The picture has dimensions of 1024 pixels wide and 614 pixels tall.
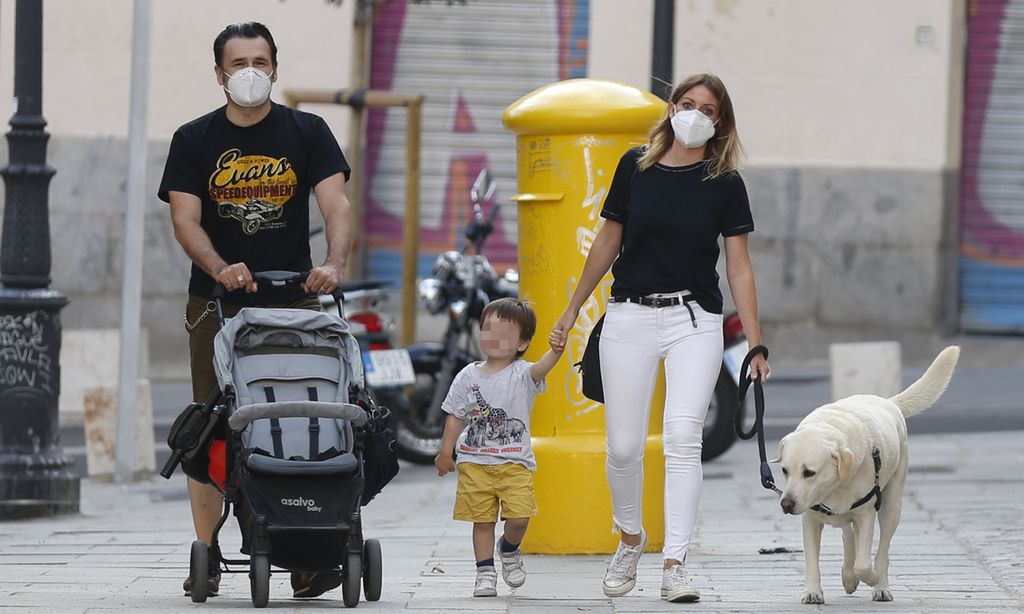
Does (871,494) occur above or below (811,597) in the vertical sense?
above

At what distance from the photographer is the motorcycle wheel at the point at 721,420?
1104cm

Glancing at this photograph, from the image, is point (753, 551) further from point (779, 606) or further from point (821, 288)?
point (821, 288)

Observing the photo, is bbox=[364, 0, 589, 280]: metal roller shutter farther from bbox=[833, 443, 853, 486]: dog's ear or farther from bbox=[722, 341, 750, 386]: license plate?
bbox=[833, 443, 853, 486]: dog's ear

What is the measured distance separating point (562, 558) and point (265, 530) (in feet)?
6.82

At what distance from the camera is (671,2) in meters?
12.0

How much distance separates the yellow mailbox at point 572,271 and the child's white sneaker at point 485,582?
1180 mm

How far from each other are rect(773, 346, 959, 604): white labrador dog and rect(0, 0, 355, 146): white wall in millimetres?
11685

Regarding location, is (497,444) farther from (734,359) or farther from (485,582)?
(734,359)

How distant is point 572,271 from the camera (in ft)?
25.2

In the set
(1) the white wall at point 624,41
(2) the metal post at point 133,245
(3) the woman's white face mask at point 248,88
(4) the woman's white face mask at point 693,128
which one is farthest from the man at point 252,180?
(1) the white wall at point 624,41

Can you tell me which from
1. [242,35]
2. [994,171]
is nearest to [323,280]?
[242,35]

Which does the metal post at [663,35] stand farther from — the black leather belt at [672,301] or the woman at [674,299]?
the black leather belt at [672,301]

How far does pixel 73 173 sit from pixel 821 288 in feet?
23.4

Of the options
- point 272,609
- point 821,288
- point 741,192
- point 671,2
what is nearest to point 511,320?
point 741,192
